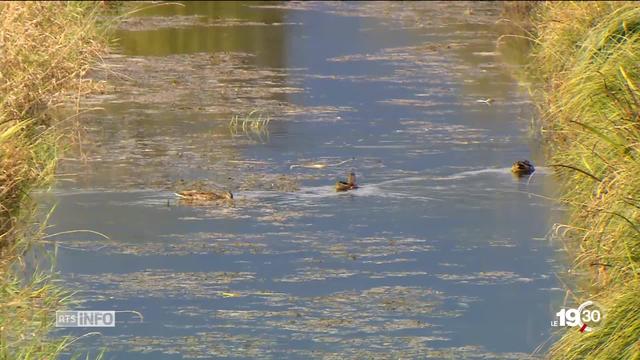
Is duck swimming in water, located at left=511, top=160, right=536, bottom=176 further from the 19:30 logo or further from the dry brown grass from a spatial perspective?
the 19:30 logo

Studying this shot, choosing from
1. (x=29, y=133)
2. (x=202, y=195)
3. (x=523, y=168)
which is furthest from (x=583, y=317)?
(x=29, y=133)

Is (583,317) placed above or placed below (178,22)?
below

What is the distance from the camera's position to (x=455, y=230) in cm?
998

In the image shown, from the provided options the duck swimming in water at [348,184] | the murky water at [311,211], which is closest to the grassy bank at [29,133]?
the murky water at [311,211]

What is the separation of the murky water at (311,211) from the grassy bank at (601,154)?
0.33 meters

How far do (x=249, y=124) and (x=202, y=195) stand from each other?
328 cm

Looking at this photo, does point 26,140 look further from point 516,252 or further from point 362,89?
point 362,89

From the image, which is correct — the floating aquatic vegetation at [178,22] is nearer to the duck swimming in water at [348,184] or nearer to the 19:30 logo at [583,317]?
the duck swimming in water at [348,184]

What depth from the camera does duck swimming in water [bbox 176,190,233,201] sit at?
1060cm

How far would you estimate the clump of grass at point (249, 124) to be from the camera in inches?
534

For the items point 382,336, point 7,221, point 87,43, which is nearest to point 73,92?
point 87,43

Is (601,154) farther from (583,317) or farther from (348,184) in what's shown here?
(348,184)

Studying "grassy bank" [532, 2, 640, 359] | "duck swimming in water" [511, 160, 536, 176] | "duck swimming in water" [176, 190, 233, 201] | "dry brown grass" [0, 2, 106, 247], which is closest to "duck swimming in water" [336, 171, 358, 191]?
"duck swimming in water" [176, 190, 233, 201]

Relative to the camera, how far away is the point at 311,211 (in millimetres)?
10438
